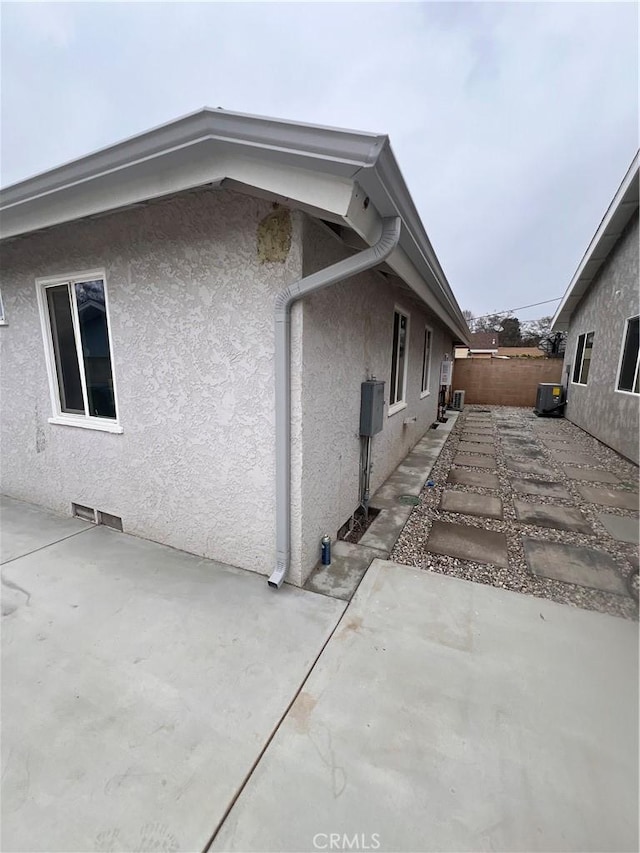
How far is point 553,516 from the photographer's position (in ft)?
14.8

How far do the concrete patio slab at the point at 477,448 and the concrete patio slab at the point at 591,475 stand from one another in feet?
4.55

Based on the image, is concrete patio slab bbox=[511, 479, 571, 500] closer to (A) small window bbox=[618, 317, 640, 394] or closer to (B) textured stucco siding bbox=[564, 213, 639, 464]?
(B) textured stucco siding bbox=[564, 213, 639, 464]

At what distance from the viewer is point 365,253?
238 centimetres

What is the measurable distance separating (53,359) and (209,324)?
230 cm

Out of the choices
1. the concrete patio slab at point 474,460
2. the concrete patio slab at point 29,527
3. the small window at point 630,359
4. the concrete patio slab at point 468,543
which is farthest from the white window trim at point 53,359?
the small window at point 630,359

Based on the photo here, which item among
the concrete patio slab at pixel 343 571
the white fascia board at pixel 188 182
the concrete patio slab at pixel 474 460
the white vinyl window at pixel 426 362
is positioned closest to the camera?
the white fascia board at pixel 188 182

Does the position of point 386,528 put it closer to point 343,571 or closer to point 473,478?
point 343,571

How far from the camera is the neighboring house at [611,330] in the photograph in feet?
24.5

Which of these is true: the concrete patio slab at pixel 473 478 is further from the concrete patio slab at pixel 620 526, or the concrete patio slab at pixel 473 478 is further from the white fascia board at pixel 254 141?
the white fascia board at pixel 254 141

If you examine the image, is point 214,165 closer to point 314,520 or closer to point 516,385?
point 314,520

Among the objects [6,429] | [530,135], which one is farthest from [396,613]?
[530,135]

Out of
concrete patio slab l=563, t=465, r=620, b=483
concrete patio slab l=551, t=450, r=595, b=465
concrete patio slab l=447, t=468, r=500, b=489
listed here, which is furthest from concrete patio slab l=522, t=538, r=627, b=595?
concrete patio slab l=551, t=450, r=595, b=465

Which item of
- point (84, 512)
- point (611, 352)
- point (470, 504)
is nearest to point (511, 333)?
point (611, 352)

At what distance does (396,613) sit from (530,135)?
9.07 metres
